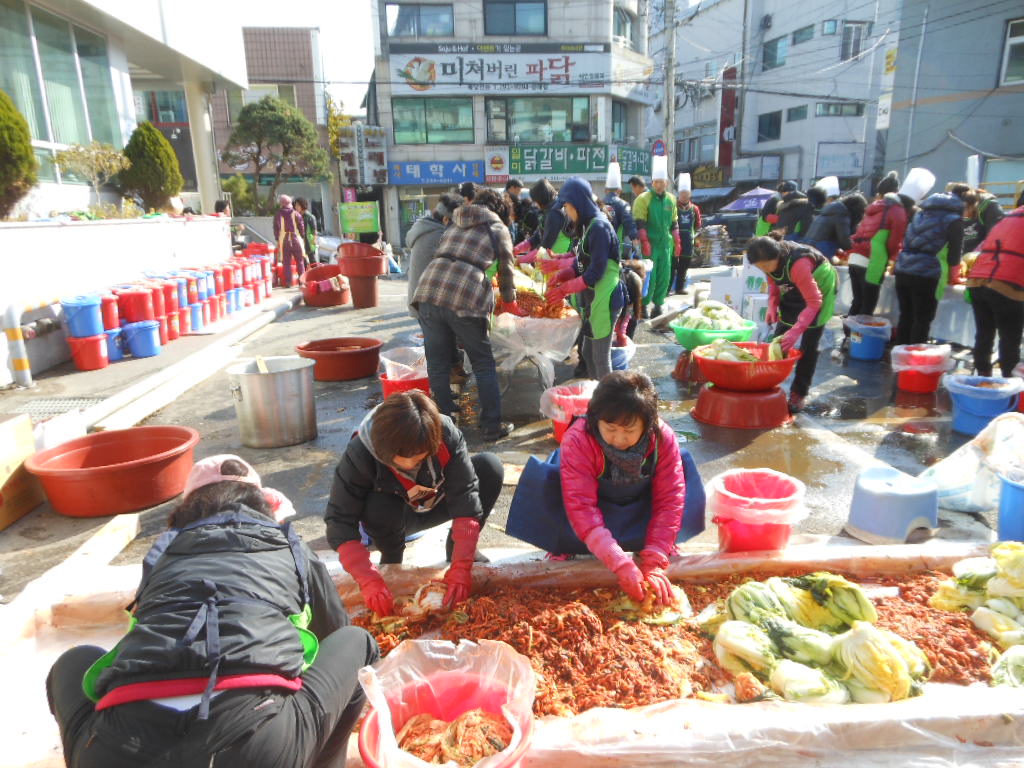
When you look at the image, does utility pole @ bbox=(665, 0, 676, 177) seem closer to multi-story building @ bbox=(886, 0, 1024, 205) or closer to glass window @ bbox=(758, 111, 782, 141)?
multi-story building @ bbox=(886, 0, 1024, 205)

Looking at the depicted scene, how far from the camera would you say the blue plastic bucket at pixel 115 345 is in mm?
7129

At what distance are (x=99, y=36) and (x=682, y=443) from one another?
12.1 metres

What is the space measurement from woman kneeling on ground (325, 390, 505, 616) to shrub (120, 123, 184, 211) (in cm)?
1092

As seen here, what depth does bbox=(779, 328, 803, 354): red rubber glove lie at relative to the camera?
531cm

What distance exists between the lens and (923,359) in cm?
609

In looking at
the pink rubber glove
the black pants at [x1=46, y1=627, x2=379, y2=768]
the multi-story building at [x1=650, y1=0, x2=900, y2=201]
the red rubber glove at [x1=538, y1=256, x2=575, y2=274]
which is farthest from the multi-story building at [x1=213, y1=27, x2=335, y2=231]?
the black pants at [x1=46, y1=627, x2=379, y2=768]

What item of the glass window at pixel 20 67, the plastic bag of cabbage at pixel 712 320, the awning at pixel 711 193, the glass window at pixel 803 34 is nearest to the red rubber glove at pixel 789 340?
the plastic bag of cabbage at pixel 712 320

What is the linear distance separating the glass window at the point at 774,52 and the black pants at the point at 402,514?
1456 inches

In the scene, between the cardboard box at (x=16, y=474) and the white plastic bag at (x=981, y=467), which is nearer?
the white plastic bag at (x=981, y=467)

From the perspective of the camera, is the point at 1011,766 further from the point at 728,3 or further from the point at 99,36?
the point at 728,3

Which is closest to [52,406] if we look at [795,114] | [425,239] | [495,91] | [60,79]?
[425,239]

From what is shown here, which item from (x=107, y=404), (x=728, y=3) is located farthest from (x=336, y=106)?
(x=107, y=404)

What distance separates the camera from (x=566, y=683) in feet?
7.62

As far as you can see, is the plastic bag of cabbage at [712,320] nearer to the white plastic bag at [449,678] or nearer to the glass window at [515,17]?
the white plastic bag at [449,678]
